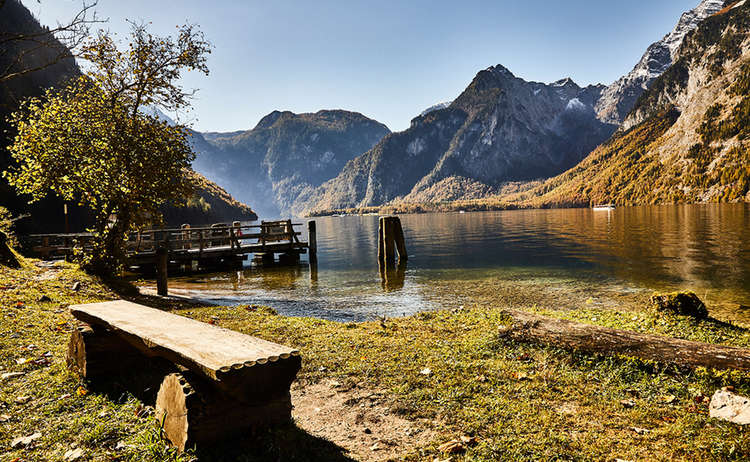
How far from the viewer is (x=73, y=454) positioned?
Result: 3.85 m

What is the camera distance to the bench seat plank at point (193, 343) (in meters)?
3.48

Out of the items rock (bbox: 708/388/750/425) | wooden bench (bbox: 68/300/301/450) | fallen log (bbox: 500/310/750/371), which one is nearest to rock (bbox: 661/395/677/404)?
rock (bbox: 708/388/750/425)

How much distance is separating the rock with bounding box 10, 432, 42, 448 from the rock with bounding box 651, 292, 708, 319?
12244 millimetres

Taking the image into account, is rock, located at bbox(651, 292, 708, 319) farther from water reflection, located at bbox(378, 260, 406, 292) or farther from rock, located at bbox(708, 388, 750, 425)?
water reflection, located at bbox(378, 260, 406, 292)

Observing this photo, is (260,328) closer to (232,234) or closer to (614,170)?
(232,234)

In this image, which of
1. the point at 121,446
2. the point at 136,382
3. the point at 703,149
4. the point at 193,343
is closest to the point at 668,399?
the point at 193,343

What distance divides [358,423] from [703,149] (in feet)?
642

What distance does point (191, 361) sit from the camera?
3.66m

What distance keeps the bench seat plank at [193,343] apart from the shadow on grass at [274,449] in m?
0.82

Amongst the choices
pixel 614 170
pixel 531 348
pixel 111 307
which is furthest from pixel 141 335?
pixel 614 170

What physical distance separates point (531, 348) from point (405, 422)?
3422 millimetres

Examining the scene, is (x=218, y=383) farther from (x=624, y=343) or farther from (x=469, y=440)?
(x=624, y=343)

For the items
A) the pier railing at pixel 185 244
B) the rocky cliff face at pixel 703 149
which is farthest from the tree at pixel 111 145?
the rocky cliff face at pixel 703 149

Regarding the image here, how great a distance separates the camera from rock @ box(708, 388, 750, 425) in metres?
4.41
